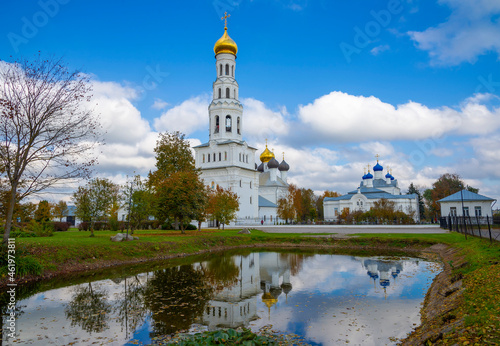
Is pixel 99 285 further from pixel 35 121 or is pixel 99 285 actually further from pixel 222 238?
pixel 222 238

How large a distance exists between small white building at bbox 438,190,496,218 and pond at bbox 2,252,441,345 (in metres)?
34.4

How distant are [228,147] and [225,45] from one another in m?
15.3

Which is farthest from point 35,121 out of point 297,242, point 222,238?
point 297,242

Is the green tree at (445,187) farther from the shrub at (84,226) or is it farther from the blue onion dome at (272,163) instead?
the shrub at (84,226)

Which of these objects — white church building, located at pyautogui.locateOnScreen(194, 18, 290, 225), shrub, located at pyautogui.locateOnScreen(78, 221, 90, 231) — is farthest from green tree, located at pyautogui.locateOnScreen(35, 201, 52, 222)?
white church building, located at pyautogui.locateOnScreen(194, 18, 290, 225)

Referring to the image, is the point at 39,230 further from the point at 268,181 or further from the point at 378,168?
the point at 378,168

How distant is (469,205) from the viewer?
145 feet

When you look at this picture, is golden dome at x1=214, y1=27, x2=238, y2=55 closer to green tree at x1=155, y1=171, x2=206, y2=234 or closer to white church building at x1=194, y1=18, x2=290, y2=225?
white church building at x1=194, y1=18, x2=290, y2=225

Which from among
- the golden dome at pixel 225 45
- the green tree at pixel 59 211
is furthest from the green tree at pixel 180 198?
the golden dome at pixel 225 45

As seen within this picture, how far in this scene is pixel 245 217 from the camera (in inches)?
2117

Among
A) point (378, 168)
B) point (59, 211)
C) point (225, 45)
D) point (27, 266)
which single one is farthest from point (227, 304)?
point (378, 168)

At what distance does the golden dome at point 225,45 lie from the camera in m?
53.2

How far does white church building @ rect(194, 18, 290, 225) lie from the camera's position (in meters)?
53.1

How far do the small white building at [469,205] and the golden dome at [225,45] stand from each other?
36288mm
